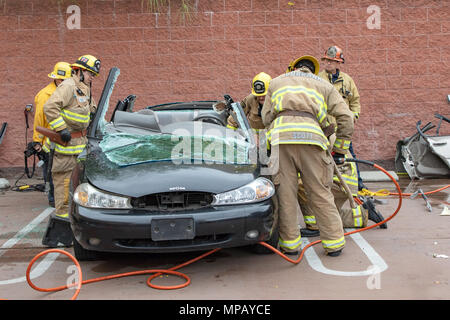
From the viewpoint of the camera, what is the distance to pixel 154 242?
3.98 meters

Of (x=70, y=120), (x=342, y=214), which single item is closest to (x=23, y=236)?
(x=70, y=120)

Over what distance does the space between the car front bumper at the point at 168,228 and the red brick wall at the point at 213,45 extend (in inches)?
199

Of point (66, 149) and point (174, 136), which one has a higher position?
point (174, 136)

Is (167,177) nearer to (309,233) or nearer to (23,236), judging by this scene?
(309,233)

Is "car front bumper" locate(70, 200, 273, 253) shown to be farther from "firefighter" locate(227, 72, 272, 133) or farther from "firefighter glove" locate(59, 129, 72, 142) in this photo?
"firefighter" locate(227, 72, 272, 133)

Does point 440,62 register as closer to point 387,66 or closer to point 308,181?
point 387,66

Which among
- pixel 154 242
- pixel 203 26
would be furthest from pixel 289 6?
pixel 154 242

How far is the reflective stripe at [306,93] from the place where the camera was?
4543 millimetres

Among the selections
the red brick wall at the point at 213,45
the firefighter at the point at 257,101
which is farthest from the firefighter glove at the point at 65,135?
the red brick wall at the point at 213,45

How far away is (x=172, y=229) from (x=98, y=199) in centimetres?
60

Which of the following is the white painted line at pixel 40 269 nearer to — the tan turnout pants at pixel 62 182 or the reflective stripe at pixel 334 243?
the tan turnout pants at pixel 62 182

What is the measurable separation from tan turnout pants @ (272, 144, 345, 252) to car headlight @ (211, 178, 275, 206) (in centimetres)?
38

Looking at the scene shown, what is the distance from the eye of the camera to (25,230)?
19.0 ft

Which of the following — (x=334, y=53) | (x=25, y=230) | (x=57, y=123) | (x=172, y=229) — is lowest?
(x=25, y=230)
